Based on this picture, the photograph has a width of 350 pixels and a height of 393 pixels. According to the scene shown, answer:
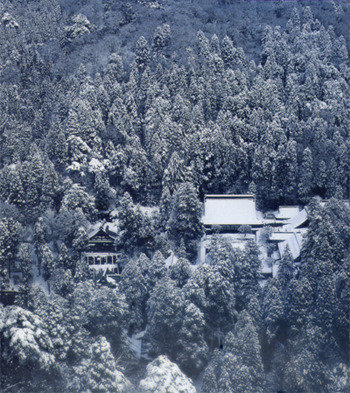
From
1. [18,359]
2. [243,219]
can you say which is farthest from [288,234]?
[18,359]

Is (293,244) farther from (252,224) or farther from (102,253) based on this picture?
(102,253)

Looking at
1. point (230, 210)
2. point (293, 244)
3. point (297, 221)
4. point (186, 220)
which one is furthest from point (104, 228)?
point (297, 221)

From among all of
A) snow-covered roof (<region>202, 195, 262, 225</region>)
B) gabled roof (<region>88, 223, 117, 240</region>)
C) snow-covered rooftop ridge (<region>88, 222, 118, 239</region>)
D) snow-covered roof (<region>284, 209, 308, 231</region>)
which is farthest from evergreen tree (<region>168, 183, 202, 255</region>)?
snow-covered roof (<region>284, 209, 308, 231</region>)

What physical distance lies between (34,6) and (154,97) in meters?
40.5

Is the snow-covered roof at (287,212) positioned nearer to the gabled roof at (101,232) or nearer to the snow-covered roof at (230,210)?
the snow-covered roof at (230,210)

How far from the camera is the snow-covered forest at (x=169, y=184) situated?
30047mm

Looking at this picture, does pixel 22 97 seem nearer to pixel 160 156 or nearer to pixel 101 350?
pixel 160 156

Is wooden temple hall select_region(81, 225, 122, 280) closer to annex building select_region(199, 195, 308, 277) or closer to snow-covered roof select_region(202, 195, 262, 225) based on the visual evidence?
annex building select_region(199, 195, 308, 277)

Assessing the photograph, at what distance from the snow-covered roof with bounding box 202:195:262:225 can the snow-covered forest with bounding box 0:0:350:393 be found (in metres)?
2.54

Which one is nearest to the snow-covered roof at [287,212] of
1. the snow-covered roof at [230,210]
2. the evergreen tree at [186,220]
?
the snow-covered roof at [230,210]

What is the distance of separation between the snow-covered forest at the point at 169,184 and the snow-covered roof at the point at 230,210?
2.54m

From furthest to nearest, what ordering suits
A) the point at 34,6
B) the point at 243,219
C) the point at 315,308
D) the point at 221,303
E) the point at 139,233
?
1. the point at 34,6
2. the point at 243,219
3. the point at 139,233
4. the point at 221,303
5. the point at 315,308

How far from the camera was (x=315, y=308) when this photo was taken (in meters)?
32.8

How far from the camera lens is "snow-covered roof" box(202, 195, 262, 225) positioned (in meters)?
51.7
